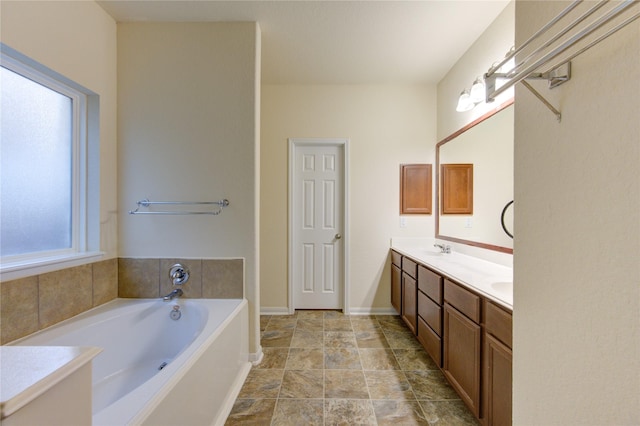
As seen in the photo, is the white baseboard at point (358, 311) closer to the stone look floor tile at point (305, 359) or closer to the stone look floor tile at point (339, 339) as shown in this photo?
the stone look floor tile at point (339, 339)

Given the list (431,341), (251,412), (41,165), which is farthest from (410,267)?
(41,165)

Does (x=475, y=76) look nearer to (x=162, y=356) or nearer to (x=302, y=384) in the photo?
(x=302, y=384)

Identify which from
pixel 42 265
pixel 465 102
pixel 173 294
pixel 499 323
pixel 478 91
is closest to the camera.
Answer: pixel 499 323

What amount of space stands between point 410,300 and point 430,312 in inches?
16.4

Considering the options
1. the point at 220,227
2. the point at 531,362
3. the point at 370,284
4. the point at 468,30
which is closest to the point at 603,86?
the point at 531,362

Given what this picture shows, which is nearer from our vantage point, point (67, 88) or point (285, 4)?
point (67, 88)

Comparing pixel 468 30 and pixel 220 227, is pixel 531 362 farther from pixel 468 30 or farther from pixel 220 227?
pixel 468 30

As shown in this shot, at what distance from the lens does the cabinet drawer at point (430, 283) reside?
1794 mm

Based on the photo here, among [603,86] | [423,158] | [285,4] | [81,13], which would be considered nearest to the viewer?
[603,86]

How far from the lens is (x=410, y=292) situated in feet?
7.72

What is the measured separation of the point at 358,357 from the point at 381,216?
1.51m

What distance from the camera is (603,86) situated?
65 cm

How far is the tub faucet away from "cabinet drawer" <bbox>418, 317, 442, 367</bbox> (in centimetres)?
194

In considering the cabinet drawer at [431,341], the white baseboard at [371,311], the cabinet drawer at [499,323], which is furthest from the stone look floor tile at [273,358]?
the cabinet drawer at [499,323]
